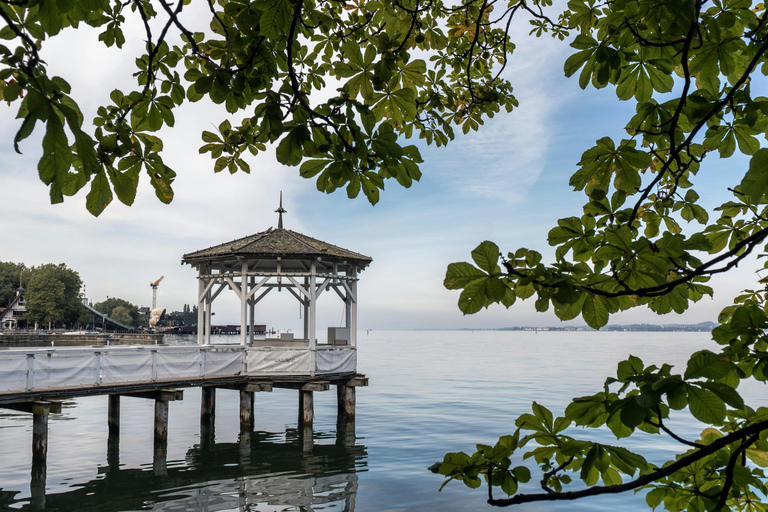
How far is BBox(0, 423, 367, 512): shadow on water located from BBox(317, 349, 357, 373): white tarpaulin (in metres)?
2.11

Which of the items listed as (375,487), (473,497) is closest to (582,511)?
(473,497)

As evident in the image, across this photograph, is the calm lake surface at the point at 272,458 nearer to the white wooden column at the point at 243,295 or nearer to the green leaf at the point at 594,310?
the white wooden column at the point at 243,295

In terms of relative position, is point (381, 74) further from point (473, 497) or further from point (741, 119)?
point (473, 497)

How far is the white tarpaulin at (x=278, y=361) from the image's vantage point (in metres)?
17.7

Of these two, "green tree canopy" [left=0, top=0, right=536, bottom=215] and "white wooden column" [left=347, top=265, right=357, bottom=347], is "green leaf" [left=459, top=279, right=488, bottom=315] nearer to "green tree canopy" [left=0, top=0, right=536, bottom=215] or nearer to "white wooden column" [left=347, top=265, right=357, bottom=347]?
"green tree canopy" [left=0, top=0, right=536, bottom=215]

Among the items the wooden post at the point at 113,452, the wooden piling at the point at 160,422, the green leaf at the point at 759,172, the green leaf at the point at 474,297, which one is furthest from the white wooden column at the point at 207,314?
the green leaf at the point at 759,172

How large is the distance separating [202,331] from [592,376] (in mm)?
36937

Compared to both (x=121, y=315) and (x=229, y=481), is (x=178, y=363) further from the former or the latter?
(x=121, y=315)

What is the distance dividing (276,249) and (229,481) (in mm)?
7077

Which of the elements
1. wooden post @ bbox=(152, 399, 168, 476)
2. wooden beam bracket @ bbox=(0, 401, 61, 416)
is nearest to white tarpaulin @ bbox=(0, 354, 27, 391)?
wooden beam bracket @ bbox=(0, 401, 61, 416)

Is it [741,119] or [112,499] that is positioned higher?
[741,119]

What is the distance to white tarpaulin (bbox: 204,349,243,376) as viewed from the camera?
55.2 ft

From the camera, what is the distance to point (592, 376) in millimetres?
47031

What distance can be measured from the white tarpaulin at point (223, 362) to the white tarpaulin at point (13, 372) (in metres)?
4.91
